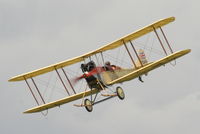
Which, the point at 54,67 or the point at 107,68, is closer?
the point at 107,68

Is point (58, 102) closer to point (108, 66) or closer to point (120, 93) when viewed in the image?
point (108, 66)

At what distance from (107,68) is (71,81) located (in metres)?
2.15

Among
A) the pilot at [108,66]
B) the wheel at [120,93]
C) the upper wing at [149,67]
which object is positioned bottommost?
the wheel at [120,93]

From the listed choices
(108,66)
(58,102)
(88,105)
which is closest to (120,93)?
(88,105)

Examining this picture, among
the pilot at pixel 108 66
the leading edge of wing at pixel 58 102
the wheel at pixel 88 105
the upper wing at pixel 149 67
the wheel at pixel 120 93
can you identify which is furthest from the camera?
the leading edge of wing at pixel 58 102

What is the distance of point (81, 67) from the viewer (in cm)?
3466

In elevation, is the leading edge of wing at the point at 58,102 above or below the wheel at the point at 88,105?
above

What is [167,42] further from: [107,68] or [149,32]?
[107,68]

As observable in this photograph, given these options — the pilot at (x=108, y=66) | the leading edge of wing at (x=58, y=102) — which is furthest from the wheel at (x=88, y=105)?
the pilot at (x=108, y=66)

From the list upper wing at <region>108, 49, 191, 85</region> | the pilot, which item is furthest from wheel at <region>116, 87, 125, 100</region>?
the pilot

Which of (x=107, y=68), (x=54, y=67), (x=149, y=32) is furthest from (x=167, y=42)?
(x=54, y=67)

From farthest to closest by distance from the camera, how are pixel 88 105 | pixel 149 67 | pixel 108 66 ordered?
pixel 108 66, pixel 149 67, pixel 88 105

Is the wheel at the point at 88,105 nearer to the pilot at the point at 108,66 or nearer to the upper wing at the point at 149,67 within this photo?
the upper wing at the point at 149,67

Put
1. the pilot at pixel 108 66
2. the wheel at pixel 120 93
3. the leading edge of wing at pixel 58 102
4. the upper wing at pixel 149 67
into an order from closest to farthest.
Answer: the wheel at pixel 120 93 → the upper wing at pixel 149 67 → the pilot at pixel 108 66 → the leading edge of wing at pixel 58 102
